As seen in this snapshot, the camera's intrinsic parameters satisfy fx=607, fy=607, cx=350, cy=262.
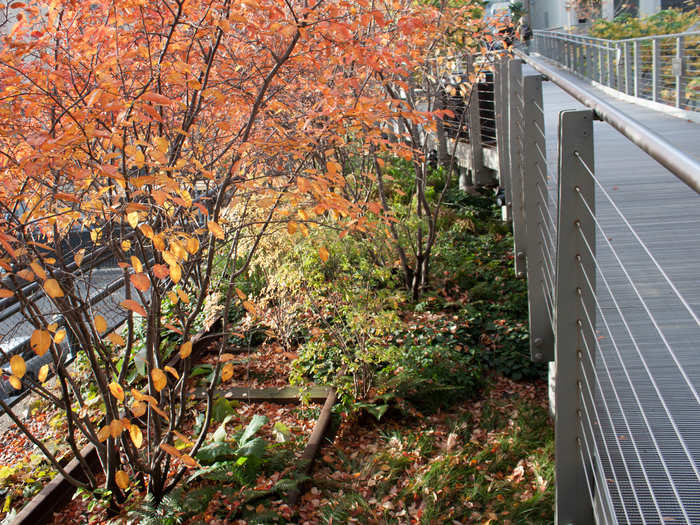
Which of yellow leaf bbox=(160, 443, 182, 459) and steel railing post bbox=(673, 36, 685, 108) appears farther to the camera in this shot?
steel railing post bbox=(673, 36, 685, 108)

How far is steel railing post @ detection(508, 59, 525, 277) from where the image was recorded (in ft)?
15.9

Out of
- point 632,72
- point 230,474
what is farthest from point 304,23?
point 632,72

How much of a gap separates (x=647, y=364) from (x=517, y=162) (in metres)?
3.10

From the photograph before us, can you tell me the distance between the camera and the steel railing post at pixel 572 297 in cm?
197

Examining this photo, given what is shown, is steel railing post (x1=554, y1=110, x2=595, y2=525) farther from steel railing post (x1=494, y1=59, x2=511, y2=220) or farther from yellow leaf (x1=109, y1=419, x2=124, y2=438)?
steel railing post (x1=494, y1=59, x2=511, y2=220)

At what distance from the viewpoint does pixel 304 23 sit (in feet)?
9.59

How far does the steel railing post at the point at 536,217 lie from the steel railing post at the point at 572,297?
1517 mm

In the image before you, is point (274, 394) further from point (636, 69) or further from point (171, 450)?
point (636, 69)

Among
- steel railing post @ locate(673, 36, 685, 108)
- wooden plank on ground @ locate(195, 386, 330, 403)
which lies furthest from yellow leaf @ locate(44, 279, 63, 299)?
steel railing post @ locate(673, 36, 685, 108)

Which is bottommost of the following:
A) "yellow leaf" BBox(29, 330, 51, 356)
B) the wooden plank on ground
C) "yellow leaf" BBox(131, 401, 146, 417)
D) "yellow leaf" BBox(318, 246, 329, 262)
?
the wooden plank on ground

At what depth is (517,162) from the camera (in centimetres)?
508

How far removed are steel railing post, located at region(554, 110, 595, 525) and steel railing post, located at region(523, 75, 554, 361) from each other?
152 cm

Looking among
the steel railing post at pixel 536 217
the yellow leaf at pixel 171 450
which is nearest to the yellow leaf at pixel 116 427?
the yellow leaf at pixel 171 450

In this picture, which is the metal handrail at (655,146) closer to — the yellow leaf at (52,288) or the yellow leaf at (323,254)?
the yellow leaf at (323,254)
